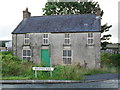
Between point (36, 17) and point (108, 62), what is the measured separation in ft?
39.4

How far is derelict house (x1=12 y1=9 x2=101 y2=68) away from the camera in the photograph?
66.5 feet

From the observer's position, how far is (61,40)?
69.3 ft

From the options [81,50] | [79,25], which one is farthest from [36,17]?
[81,50]

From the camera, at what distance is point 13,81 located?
12.5 m

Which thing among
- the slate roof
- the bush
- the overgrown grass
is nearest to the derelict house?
the slate roof

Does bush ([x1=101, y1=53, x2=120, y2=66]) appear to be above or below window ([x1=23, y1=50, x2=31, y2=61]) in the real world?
below

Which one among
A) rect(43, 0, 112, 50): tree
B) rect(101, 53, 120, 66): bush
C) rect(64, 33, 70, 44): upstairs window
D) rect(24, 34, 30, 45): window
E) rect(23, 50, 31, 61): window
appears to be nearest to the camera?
rect(64, 33, 70, 44): upstairs window

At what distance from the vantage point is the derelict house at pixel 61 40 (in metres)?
20.3

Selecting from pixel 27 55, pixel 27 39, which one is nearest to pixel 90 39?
pixel 27 39

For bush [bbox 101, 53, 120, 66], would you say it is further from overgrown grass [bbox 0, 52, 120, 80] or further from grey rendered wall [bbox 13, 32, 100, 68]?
overgrown grass [bbox 0, 52, 120, 80]

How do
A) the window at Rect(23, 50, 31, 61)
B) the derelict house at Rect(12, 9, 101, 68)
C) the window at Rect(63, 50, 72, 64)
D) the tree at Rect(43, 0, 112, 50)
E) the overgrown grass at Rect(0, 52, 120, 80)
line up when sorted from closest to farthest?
the overgrown grass at Rect(0, 52, 120, 80)
the derelict house at Rect(12, 9, 101, 68)
the window at Rect(63, 50, 72, 64)
the window at Rect(23, 50, 31, 61)
the tree at Rect(43, 0, 112, 50)

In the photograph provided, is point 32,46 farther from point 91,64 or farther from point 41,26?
point 91,64

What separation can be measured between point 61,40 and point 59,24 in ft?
8.28

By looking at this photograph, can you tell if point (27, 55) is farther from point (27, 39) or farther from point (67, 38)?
point (67, 38)
